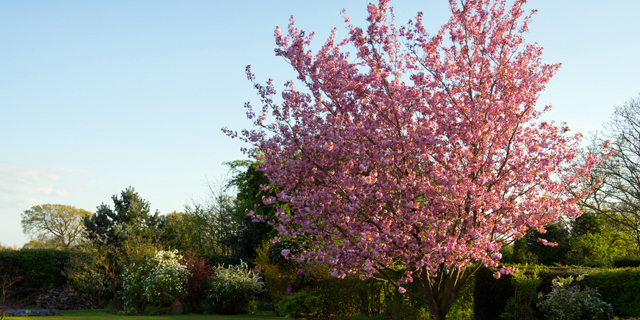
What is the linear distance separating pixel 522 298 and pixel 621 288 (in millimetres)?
1807

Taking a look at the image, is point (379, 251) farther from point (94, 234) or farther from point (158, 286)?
point (94, 234)

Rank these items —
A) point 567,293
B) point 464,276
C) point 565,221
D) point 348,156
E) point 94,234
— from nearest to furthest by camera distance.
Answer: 1. point 348,156
2. point 464,276
3. point 567,293
4. point 94,234
5. point 565,221

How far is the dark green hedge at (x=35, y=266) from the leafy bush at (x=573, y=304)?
57.6 ft

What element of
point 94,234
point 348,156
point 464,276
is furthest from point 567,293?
point 94,234

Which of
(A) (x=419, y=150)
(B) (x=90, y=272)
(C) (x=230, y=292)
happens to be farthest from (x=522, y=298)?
(B) (x=90, y=272)

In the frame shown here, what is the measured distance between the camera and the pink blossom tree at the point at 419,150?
670cm

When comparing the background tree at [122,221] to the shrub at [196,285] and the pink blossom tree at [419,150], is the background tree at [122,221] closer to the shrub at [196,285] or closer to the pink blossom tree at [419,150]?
the shrub at [196,285]

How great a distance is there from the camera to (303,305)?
1359cm

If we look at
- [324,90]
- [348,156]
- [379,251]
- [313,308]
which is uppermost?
[324,90]

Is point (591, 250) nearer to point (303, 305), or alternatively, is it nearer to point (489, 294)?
point (489, 294)

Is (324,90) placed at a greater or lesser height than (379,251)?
greater

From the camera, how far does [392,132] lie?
6980mm

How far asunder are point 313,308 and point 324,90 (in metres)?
8.12

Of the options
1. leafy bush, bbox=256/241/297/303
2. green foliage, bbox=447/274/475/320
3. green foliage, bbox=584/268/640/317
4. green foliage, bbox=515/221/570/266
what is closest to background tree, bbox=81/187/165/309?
leafy bush, bbox=256/241/297/303
